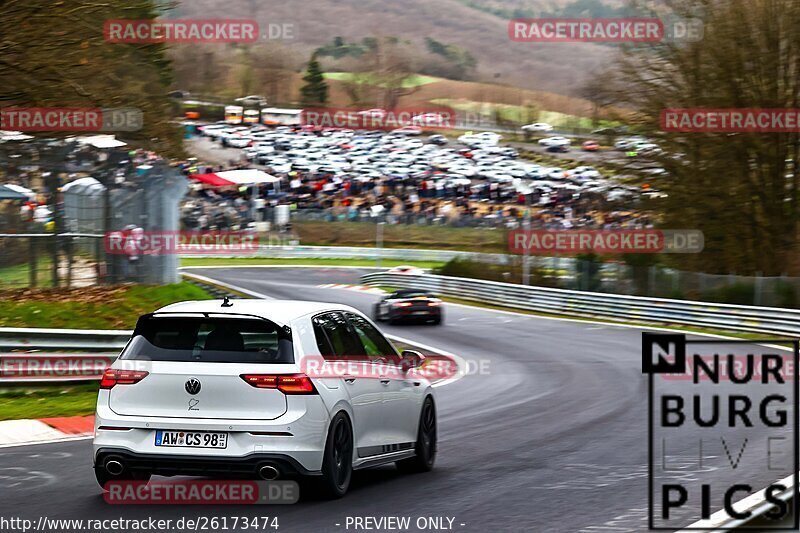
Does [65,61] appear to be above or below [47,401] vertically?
above

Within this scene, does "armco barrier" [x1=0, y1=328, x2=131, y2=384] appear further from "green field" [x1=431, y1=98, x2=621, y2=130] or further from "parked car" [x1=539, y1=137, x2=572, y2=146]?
"green field" [x1=431, y1=98, x2=621, y2=130]

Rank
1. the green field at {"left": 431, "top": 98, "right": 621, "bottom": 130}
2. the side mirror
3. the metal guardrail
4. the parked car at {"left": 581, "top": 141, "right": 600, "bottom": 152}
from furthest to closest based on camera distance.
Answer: the green field at {"left": 431, "top": 98, "right": 621, "bottom": 130} → the metal guardrail → the parked car at {"left": 581, "top": 141, "right": 600, "bottom": 152} → the side mirror

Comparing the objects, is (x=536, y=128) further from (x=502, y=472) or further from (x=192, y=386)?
(x=192, y=386)

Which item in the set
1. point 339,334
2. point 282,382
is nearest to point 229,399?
point 282,382

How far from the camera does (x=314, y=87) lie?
12888cm

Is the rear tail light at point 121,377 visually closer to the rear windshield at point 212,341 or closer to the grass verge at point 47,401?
the rear windshield at point 212,341

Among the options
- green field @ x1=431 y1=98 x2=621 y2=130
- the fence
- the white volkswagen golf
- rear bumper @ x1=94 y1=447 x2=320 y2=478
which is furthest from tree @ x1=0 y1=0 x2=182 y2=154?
green field @ x1=431 y1=98 x2=621 y2=130

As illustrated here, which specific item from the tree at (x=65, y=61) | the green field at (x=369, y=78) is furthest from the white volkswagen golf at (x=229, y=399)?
the green field at (x=369, y=78)

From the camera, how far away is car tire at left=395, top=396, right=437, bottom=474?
422 inches

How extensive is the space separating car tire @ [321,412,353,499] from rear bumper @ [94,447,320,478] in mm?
161

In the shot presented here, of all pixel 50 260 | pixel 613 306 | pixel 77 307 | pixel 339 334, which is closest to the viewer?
pixel 339 334

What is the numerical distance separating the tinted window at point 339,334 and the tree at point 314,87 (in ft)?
390

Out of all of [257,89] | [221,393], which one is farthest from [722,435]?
[257,89]

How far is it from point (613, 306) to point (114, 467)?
1273 inches
